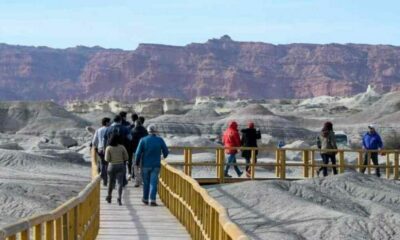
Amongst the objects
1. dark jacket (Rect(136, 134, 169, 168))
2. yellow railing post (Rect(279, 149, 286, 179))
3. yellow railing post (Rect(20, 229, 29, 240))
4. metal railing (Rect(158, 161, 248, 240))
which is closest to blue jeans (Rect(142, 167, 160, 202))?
dark jacket (Rect(136, 134, 169, 168))

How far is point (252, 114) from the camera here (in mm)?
76875

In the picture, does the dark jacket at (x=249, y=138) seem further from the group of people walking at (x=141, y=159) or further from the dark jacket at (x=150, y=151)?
the dark jacket at (x=150, y=151)

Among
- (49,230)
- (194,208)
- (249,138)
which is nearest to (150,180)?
(194,208)

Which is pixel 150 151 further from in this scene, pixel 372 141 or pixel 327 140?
pixel 372 141

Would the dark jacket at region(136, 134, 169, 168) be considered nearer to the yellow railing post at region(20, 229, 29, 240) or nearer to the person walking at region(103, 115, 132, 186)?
the person walking at region(103, 115, 132, 186)

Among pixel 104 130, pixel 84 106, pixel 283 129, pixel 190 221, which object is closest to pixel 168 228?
pixel 190 221

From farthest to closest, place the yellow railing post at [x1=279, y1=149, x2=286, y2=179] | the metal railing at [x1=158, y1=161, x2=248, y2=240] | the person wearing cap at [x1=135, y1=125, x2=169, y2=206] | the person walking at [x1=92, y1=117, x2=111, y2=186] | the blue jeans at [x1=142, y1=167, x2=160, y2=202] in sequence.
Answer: the yellow railing post at [x1=279, y1=149, x2=286, y2=179]
the person walking at [x1=92, y1=117, x2=111, y2=186]
the blue jeans at [x1=142, y1=167, x2=160, y2=202]
the person wearing cap at [x1=135, y1=125, x2=169, y2=206]
the metal railing at [x1=158, y1=161, x2=248, y2=240]

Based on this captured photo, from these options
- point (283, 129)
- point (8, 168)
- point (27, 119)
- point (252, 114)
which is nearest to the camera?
point (8, 168)

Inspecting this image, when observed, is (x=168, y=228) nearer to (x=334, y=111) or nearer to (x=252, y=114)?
(x=252, y=114)

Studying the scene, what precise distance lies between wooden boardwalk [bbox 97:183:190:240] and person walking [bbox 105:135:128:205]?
1.43 ft

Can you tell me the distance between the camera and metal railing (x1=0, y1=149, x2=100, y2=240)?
7.08 m

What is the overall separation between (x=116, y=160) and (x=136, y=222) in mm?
2377

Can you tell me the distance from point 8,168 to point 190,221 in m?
22.2

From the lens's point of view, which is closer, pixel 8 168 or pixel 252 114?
pixel 8 168
